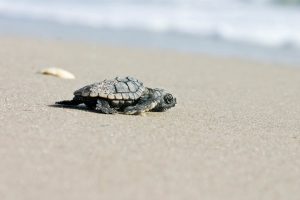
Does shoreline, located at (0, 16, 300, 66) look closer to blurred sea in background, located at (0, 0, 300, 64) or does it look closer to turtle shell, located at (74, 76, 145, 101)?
blurred sea in background, located at (0, 0, 300, 64)

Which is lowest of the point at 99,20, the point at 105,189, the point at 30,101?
the point at 105,189

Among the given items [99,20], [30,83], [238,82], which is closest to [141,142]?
[30,83]

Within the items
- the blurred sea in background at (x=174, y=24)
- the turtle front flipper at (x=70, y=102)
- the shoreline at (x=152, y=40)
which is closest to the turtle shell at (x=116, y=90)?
the turtle front flipper at (x=70, y=102)

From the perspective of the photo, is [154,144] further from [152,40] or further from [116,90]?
[152,40]

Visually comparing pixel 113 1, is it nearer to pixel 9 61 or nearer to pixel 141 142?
pixel 9 61

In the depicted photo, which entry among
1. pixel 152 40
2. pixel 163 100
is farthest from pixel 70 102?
pixel 152 40

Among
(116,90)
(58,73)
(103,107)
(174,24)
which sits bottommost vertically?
(103,107)

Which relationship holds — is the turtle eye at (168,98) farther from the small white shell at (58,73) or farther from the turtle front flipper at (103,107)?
the small white shell at (58,73)
